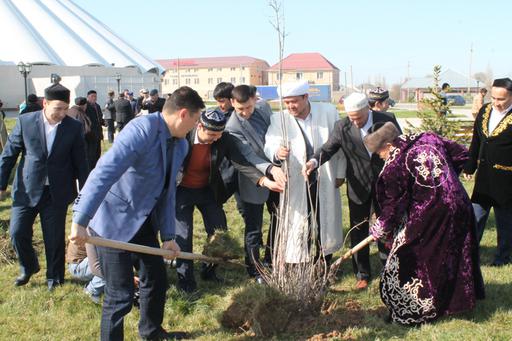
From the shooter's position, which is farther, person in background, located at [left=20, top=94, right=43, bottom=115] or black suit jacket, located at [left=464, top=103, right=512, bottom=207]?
person in background, located at [left=20, top=94, right=43, bottom=115]

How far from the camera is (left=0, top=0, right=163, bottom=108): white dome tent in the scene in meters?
38.6

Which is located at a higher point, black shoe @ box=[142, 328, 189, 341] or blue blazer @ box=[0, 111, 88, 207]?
blue blazer @ box=[0, 111, 88, 207]

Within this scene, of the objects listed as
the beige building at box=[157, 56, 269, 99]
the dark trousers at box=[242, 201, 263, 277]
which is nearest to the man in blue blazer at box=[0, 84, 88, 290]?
the dark trousers at box=[242, 201, 263, 277]

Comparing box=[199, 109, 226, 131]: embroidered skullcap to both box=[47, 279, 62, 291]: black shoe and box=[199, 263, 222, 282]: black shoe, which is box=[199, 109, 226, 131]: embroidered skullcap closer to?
box=[199, 263, 222, 282]: black shoe

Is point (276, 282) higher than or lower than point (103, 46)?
lower

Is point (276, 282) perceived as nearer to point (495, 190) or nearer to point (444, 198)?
point (444, 198)

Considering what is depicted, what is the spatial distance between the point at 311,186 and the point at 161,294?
71.9 inches

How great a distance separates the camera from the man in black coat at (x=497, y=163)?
5.12 meters

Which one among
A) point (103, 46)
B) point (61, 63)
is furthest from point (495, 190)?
point (103, 46)

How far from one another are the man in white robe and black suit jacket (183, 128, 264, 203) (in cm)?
27

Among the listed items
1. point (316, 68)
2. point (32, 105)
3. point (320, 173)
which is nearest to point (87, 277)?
point (320, 173)

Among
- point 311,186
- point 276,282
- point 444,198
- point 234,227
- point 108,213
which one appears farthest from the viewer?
point 234,227

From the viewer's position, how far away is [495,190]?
5219 millimetres

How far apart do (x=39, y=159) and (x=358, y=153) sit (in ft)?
9.27
